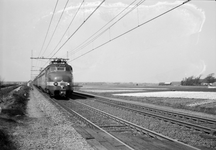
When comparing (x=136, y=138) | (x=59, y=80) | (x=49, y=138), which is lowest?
(x=136, y=138)

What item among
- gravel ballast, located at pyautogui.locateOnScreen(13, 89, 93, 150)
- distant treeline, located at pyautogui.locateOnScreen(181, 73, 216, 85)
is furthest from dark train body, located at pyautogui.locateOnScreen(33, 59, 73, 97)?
distant treeline, located at pyautogui.locateOnScreen(181, 73, 216, 85)

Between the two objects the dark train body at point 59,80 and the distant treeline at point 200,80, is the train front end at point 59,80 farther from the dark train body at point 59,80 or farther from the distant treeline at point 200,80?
the distant treeline at point 200,80

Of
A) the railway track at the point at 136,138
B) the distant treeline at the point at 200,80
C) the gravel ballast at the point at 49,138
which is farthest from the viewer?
the distant treeline at the point at 200,80

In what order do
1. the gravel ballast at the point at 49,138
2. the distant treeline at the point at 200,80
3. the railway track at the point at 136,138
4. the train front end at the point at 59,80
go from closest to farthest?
the gravel ballast at the point at 49,138 < the railway track at the point at 136,138 < the train front end at the point at 59,80 < the distant treeline at the point at 200,80

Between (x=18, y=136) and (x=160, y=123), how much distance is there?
23.7 ft

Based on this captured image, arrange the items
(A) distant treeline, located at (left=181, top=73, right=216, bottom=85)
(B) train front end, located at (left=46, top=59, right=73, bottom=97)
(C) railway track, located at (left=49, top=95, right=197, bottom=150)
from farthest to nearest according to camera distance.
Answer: (A) distant treeline, located at (left=181, top=73, right=216, bottom=85) → (B) train front end, located at (left=46, top=59, right=73, bottom=97) → (C) railway track, located at (left=49, top=95, right=197, bottom=150)

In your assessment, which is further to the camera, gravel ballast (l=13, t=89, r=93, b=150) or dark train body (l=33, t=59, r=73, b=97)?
dark train body (l=33, t=59, r=73, b=97)

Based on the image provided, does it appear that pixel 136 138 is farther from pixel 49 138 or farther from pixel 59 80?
pixel 59 80

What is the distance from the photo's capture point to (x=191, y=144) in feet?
24.4

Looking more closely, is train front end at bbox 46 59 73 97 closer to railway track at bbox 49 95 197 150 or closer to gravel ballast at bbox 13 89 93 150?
railway track at bbox 49 95 197 150

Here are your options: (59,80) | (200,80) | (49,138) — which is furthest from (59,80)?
(200,80)

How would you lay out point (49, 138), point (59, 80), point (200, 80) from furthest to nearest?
point (200, 80)
point (59, 80)
point (49, 138)

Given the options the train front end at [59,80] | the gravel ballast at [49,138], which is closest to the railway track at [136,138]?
the gravel ballast at [49,138]

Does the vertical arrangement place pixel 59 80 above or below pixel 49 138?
above
